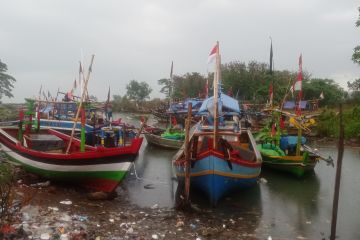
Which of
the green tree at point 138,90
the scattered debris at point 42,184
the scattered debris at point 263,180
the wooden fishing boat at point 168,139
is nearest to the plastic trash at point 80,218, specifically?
the scattered debris at point 42,184

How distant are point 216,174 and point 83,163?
154 inches

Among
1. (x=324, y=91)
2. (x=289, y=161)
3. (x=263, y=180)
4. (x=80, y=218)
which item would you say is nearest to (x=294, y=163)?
(x=289, y=161)

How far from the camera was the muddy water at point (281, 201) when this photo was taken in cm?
988

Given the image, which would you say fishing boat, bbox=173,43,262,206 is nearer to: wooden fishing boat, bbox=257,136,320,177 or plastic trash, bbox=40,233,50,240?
wooden fishing boat, bbox=257,136,320,177

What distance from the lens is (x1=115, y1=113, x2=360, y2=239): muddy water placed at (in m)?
9.88

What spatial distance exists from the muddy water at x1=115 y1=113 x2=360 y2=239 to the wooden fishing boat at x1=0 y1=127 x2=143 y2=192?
41.0 inches

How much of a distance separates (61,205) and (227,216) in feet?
14.5

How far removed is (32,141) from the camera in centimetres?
1412

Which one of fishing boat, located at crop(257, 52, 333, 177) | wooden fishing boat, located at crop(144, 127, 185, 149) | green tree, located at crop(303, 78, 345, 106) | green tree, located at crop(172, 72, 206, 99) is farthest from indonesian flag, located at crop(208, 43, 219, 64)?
green tree, located at crop(172, 72, 206, 99)

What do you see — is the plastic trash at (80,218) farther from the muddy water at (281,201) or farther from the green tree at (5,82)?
the green tree at (5,82)

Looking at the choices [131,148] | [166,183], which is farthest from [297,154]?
[131,148]

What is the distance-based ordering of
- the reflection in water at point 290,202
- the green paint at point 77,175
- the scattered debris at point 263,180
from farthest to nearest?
the scattered debris at point 263,180 < the green paint at point 77,175 < the reflection in water at point 290,202

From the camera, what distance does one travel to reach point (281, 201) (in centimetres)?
1270

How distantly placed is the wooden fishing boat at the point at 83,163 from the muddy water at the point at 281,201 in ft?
3.41
